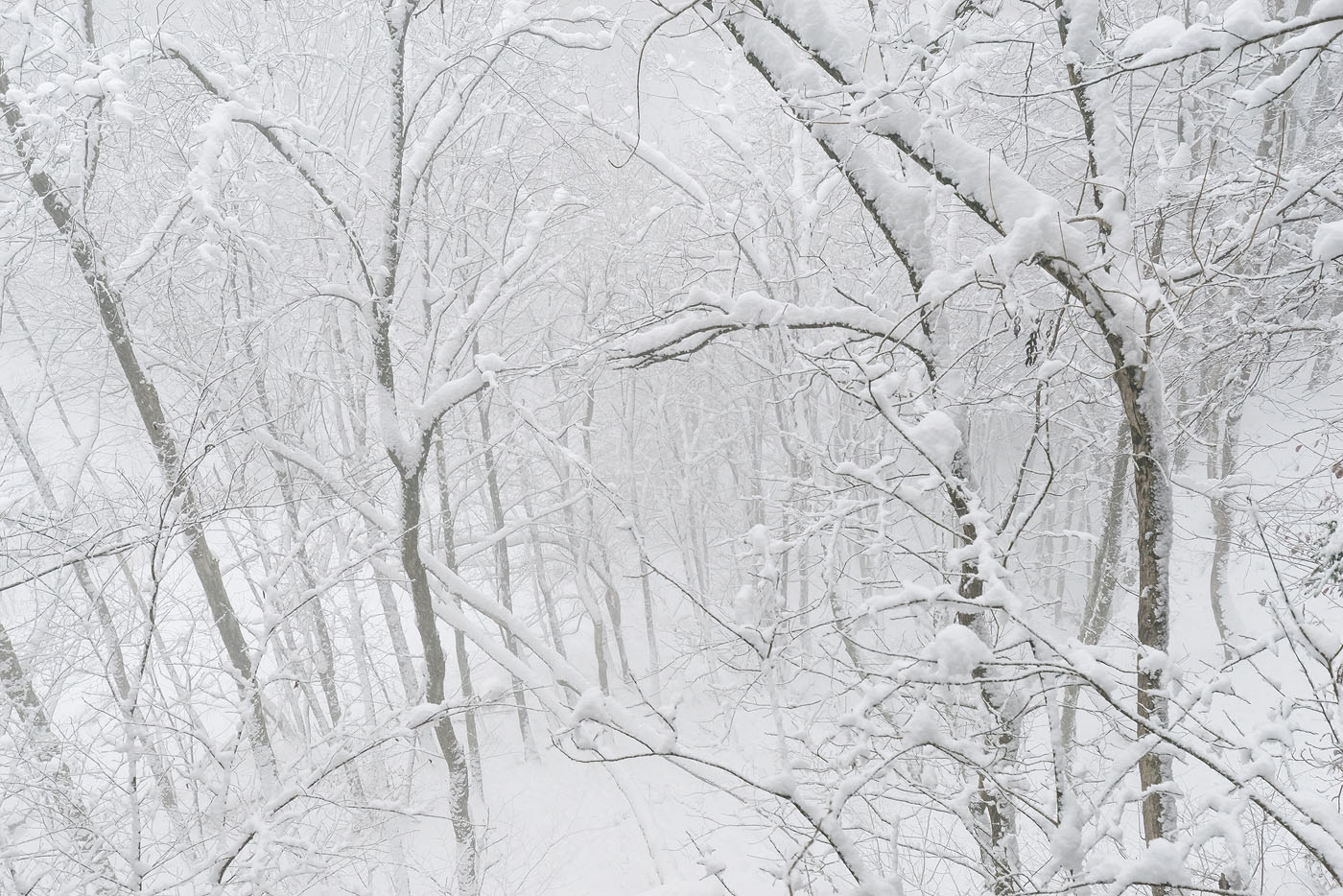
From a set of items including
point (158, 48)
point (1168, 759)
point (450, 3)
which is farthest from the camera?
point (450, 3)

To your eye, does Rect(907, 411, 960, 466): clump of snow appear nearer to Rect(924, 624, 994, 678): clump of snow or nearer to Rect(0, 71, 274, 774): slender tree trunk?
Rect(924, 624, 994, 678): clump of snow

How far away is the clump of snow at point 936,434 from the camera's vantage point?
3.21 m

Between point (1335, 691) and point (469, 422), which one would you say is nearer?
point (1335, 691)

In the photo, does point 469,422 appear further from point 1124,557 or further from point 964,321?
point 1124,557

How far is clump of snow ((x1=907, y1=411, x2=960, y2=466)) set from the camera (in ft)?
10.5

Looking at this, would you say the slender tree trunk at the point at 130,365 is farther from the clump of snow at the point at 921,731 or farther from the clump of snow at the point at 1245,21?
the clump of snow at the point at 1245,21

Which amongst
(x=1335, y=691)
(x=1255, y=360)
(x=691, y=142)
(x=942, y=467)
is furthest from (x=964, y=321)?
(x=1335, y=691)

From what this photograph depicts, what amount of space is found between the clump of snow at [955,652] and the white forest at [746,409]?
1cm

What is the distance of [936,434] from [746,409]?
1310 centimetres

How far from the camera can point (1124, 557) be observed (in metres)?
13.3

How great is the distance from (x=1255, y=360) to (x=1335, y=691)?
349 cm

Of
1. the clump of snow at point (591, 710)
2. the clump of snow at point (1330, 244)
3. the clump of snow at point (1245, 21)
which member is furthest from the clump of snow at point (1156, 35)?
the clump of snow at point (591, 710)

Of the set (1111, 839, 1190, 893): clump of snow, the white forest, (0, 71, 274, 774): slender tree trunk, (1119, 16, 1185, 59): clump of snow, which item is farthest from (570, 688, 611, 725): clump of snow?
(0, 71, 274, 774): slender tree trunk

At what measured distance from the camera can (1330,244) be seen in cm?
243
